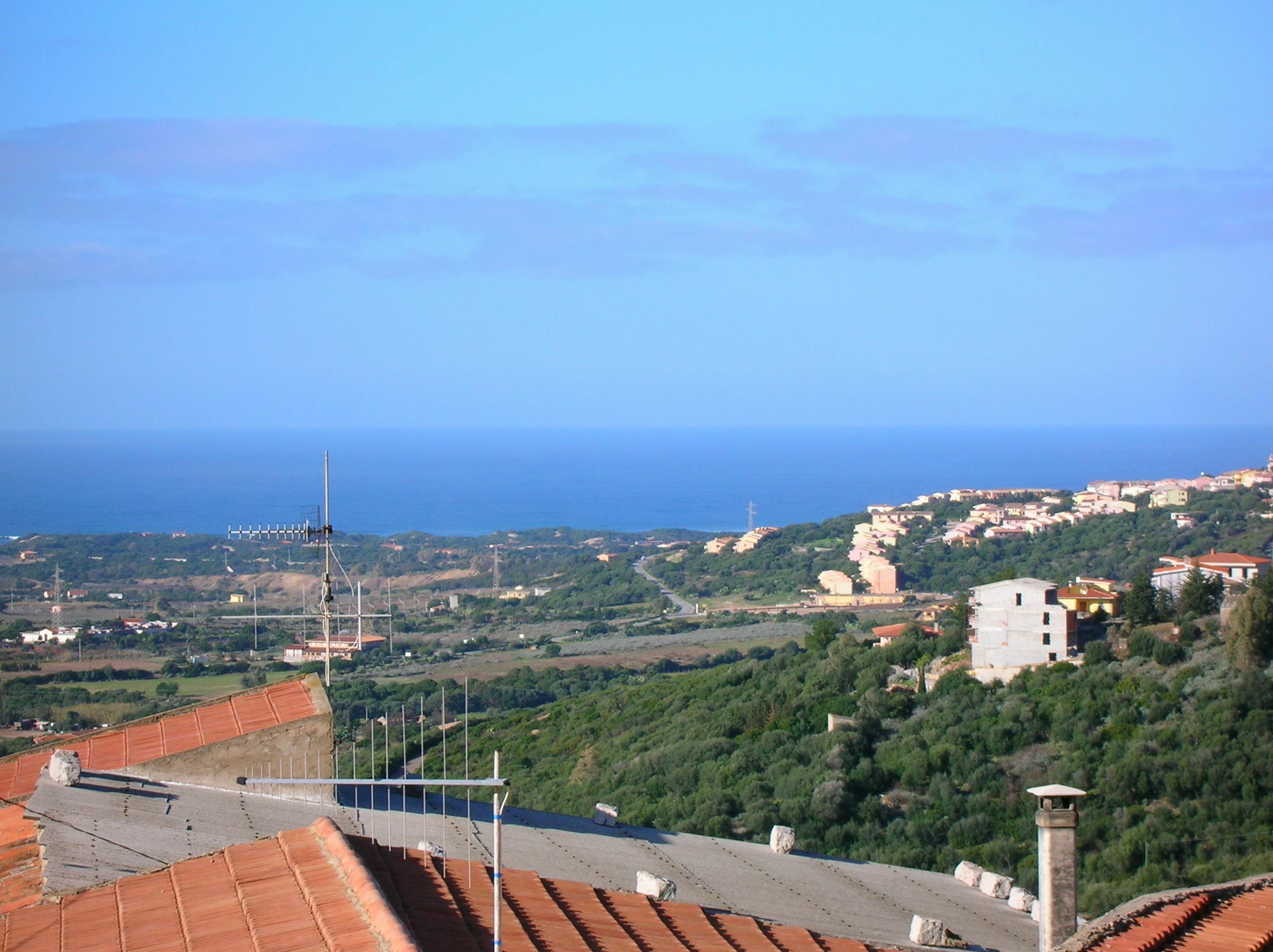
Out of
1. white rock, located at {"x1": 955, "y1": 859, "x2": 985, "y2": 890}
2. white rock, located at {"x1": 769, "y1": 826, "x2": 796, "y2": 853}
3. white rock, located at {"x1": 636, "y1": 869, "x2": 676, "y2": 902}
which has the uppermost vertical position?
white rock, located at {"x1": 636, "y1": 869, "x2": 676, "y2": 902}

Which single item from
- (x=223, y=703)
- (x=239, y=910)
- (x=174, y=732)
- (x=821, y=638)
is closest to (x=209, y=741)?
(x=174, y=732)

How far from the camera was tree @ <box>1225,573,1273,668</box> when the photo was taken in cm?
1712

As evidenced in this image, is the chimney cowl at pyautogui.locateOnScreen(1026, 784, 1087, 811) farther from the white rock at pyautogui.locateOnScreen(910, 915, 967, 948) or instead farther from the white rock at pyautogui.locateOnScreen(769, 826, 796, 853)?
the white rock at pyautogui.locateOnScreen(769, 826, 796, 853)

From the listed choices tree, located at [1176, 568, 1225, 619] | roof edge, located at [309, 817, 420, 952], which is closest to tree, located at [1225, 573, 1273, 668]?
tree, located at [1176, 568, 1225, 619]

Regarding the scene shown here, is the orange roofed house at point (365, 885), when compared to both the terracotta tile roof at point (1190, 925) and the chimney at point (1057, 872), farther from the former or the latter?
the chimney at point (1057, 872)

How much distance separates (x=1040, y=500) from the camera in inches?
2534

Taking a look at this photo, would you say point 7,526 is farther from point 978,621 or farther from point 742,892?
point 742,892

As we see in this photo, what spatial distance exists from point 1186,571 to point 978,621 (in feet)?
36.2

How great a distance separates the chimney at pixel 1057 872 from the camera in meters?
6.07

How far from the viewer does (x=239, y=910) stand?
191 inches

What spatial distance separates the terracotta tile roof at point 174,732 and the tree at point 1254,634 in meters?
13.2

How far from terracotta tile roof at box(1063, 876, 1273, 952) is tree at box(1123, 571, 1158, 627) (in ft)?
49.9

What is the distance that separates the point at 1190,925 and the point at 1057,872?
65 centimetres

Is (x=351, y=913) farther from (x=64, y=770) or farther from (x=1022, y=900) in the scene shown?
(x=1022, y=900)
